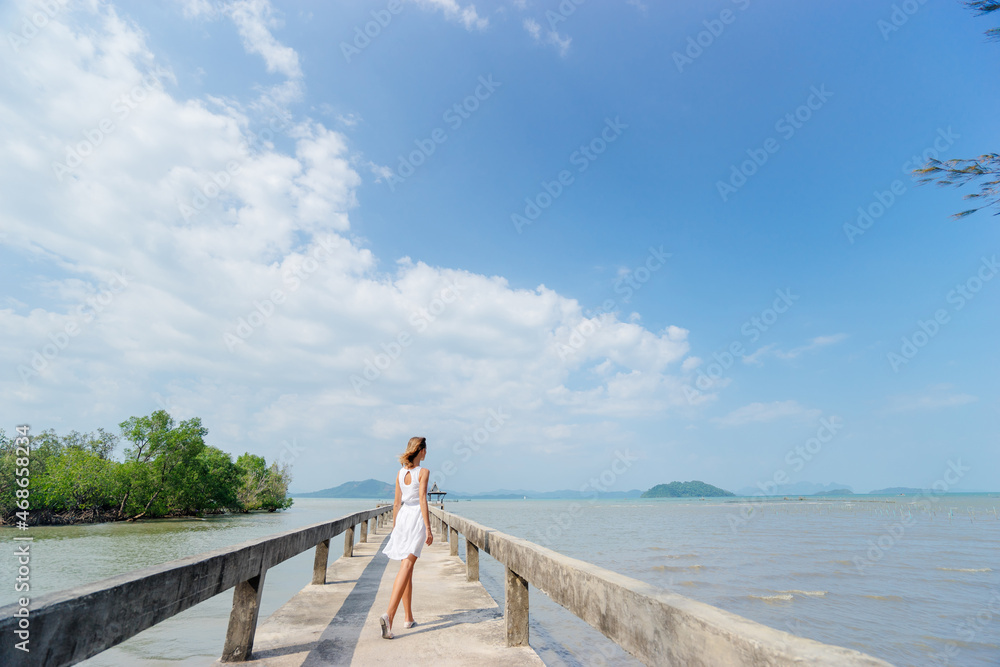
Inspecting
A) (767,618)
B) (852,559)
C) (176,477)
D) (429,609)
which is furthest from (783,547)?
(176,477)

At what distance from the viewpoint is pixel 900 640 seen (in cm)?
758

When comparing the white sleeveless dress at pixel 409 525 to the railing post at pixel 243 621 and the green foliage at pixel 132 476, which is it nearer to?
the railing post at pixel 243 621

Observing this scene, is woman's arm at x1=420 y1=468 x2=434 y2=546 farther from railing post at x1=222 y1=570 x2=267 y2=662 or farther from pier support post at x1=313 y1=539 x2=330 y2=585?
pier support post at x1=313 y1=539 x2=330 y2=585

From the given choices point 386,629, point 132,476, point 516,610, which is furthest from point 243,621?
point 132,476

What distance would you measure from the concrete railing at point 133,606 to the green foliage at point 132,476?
41685mm

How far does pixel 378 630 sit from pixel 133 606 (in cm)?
297

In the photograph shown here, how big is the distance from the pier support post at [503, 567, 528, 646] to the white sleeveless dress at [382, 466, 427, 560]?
1.00 m

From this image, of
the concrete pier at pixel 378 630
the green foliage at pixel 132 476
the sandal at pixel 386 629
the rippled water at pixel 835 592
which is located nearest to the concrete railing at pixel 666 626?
the concrete pier at pixel 378 630

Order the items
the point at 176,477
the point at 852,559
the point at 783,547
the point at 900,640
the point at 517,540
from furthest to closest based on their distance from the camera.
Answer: the point at 176,477, the point at 783,547, the point at 852,559, the point at 900,640, the point at 517,540

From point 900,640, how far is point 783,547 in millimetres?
14175

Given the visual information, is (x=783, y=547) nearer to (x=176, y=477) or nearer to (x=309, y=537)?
(x=309, y=537)

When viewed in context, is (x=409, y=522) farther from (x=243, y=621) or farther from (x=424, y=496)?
(x=243, y=621)

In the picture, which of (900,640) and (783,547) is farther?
(783,547)

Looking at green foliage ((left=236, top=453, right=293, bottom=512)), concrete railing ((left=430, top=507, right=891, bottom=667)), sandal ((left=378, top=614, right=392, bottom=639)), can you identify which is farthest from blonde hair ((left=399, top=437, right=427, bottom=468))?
green foliage ((left=236, top=453, right=293, bottom=512))
